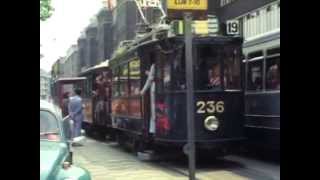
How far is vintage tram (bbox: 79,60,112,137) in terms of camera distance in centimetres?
2076

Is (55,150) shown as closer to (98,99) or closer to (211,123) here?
(211,123)

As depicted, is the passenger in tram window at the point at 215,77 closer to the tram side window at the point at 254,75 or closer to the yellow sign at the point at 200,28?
the yellow sign at the point at 200,28

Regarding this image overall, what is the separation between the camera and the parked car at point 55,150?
6777mm

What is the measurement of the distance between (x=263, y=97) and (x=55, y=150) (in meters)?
7.24

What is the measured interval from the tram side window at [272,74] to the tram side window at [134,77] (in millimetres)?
2775

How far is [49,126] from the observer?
26.6 ft

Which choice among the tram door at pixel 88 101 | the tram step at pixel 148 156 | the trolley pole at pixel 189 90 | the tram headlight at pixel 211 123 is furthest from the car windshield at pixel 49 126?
the tram door at pixel 88 101

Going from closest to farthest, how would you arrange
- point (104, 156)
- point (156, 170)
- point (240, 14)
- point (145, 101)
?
point (156, 170) → point (145, 101) → point (104, 156) → point (240, 14)

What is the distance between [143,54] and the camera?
48.0ft

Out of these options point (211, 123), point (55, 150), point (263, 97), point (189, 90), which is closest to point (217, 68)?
point (211, 123)

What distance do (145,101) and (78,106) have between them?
5080mm

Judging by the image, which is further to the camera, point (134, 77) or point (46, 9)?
point (46, 9)

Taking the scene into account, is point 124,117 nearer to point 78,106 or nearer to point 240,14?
point 78,106
